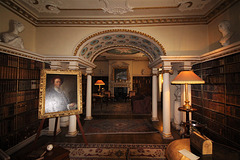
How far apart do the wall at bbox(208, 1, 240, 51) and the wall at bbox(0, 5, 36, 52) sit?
612cm

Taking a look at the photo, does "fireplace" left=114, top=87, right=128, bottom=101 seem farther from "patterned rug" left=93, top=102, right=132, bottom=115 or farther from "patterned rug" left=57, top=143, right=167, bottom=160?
"patterned rug" left=57, top=143, right=167, bottom=160

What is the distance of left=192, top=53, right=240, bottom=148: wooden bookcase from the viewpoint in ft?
8.07

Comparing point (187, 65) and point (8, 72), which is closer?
point (8, 72)

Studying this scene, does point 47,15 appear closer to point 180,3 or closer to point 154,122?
point 180,3

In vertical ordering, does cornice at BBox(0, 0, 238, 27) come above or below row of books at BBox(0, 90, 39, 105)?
above

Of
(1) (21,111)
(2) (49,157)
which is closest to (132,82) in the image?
(1) (21,111)

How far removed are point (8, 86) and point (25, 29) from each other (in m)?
2.02

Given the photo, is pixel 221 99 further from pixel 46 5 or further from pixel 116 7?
pixel 46 5

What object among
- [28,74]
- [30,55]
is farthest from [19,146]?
[30,55]

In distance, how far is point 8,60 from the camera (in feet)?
8.84

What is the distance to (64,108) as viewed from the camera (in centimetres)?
293

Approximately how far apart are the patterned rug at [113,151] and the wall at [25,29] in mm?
3532

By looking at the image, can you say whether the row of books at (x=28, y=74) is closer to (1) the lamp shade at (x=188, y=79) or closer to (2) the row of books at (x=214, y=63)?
(1) the lamp shade at (x=188, y=79)

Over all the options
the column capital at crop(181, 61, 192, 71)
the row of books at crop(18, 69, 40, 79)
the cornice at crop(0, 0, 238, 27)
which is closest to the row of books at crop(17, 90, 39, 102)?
the row of books at crop(18, 69, 40, 79)
